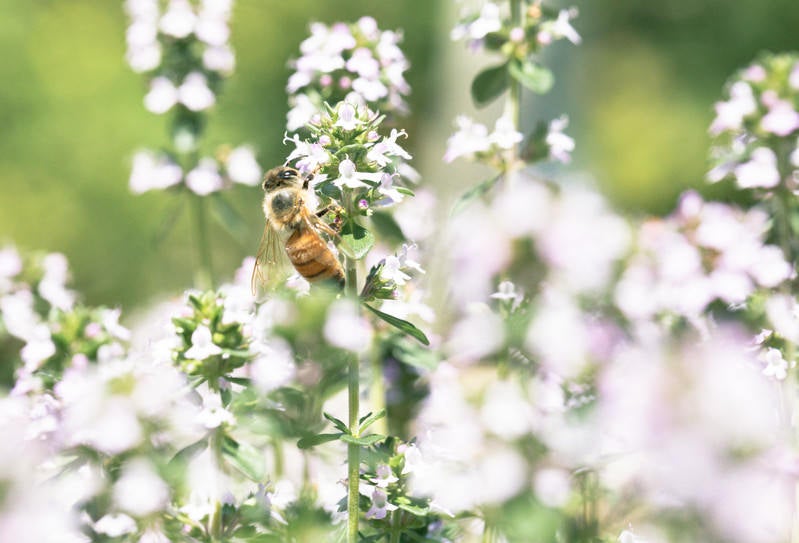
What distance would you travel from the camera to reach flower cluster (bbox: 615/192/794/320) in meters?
1.88

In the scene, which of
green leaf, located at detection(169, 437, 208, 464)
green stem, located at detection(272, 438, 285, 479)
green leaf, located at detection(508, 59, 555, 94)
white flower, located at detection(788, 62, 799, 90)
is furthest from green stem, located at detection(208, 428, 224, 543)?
white flower, located at detection(788, 62, 799, 90)

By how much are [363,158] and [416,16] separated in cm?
747

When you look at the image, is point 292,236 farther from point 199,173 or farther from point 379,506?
point 379,506

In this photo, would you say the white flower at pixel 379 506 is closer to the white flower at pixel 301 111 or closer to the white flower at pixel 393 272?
the white flower at pixel 393 272

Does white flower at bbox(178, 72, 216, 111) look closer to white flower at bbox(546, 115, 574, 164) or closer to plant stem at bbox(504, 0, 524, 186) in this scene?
plant stem at bbox(504, 0, 524, 186)

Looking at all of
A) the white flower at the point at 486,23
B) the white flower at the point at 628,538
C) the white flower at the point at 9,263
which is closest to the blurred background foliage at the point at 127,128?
the white flower at the point at 486,23

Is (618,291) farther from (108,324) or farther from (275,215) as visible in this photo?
(108,324)

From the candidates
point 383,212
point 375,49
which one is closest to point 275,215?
point 383,212

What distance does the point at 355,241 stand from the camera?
149 centimetres

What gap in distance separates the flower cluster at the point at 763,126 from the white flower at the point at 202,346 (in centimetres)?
108

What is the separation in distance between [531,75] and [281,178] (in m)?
0.60

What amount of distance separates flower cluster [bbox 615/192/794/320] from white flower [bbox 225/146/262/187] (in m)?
0.94

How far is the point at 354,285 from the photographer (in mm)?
1517

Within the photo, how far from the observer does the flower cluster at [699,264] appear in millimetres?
1885
